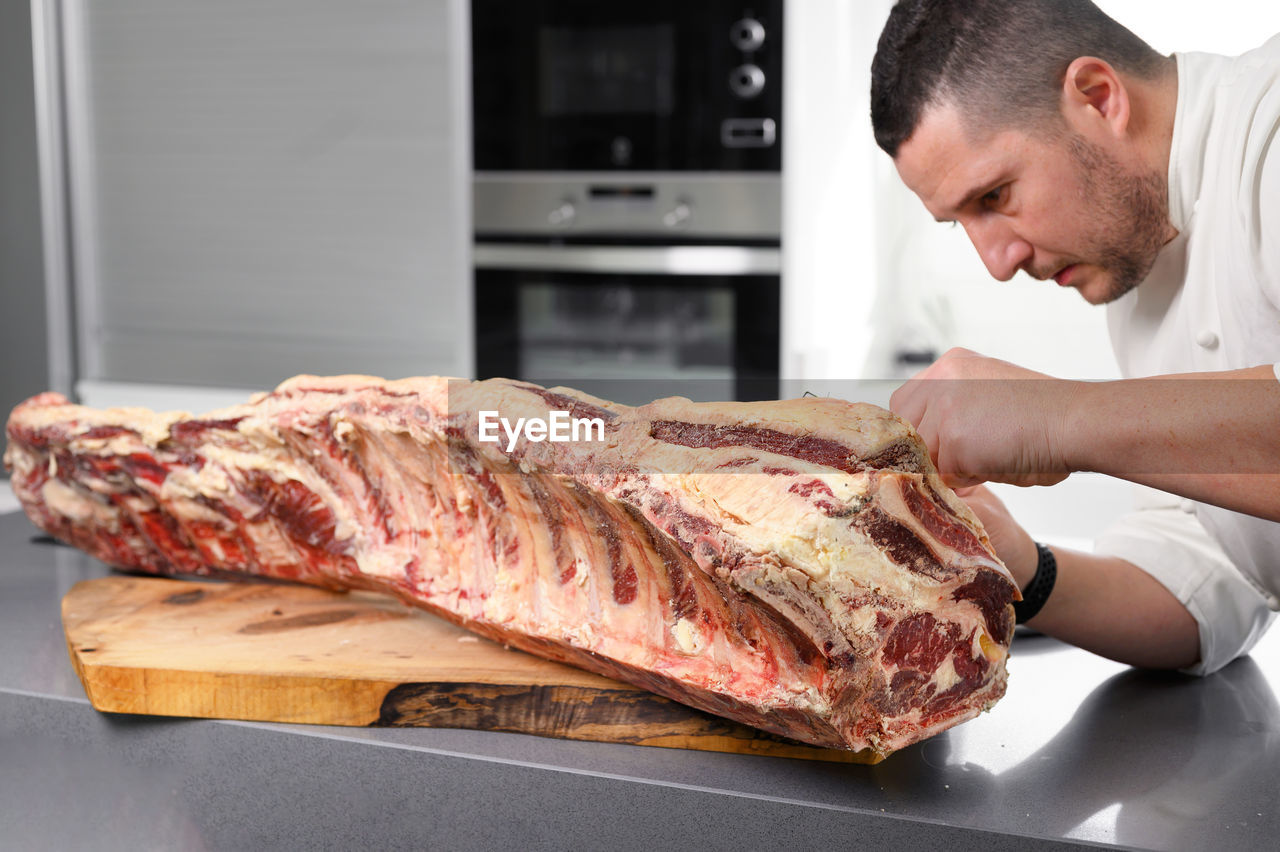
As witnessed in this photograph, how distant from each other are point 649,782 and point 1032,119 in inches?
26.4

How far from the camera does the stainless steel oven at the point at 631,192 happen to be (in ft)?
8.02

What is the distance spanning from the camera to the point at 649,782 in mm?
766

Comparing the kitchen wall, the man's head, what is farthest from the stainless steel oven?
the man's head

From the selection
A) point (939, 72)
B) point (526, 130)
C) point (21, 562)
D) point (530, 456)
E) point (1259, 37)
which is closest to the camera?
point (530, 456)

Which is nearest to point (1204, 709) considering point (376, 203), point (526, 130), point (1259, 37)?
point (1259, 37)

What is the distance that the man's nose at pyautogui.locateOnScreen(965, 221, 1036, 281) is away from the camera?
106 centimetres

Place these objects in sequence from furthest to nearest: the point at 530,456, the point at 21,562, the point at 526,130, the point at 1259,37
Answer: the point at 526,130
the point at 1259,37
the point at 21,562
the point at 530,456

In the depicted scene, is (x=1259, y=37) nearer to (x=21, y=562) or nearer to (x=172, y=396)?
(x=21, y=562)

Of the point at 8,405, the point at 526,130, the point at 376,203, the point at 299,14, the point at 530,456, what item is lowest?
the point at 8,405

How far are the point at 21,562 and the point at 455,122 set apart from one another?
5.23 feet

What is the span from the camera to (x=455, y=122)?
2.61 meters

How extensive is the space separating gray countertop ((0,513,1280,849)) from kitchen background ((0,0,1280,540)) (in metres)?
1.28

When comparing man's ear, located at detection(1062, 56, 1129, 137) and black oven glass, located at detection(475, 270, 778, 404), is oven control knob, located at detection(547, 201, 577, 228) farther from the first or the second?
man's ear, located at detection(1062, 56, 1129, 137)

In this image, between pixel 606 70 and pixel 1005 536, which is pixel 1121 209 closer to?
pixel 1005 536
